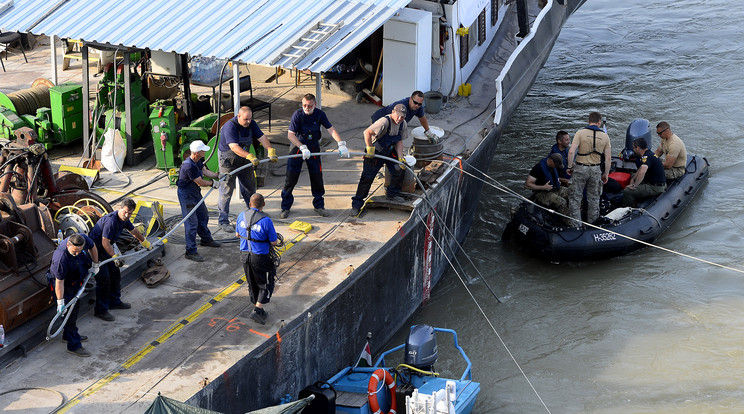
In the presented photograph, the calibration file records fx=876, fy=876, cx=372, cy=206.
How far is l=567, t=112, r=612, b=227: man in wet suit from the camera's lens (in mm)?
12008

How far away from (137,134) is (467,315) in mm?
5412

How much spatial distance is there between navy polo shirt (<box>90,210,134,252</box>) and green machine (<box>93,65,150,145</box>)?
3.86 meters

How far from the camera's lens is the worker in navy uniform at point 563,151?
12281mm

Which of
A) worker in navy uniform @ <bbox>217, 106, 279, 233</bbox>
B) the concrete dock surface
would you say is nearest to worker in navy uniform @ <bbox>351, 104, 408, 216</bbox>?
the concrete dock surface

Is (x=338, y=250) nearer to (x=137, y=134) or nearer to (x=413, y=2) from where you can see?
(x=137, y=134)

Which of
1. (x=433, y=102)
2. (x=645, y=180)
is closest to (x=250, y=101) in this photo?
(x=433, y=102)

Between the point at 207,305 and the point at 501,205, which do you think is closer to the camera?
the point at 207,305

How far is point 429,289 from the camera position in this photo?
11742 mm

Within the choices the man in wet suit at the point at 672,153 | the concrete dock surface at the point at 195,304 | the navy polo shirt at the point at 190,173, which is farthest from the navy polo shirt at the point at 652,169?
the navy polo shirt at the point at 190,173

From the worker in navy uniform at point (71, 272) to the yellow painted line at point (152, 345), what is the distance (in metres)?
0.45

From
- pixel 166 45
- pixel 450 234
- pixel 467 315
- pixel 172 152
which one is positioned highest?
pixel 166 45

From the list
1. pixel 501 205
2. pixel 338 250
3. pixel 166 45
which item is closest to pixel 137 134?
pixel 166 45

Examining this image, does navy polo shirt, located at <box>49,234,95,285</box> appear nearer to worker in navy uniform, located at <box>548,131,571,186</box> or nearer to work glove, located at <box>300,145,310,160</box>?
work glove, located at <box>300,145,310,160</box>

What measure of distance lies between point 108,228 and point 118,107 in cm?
455
